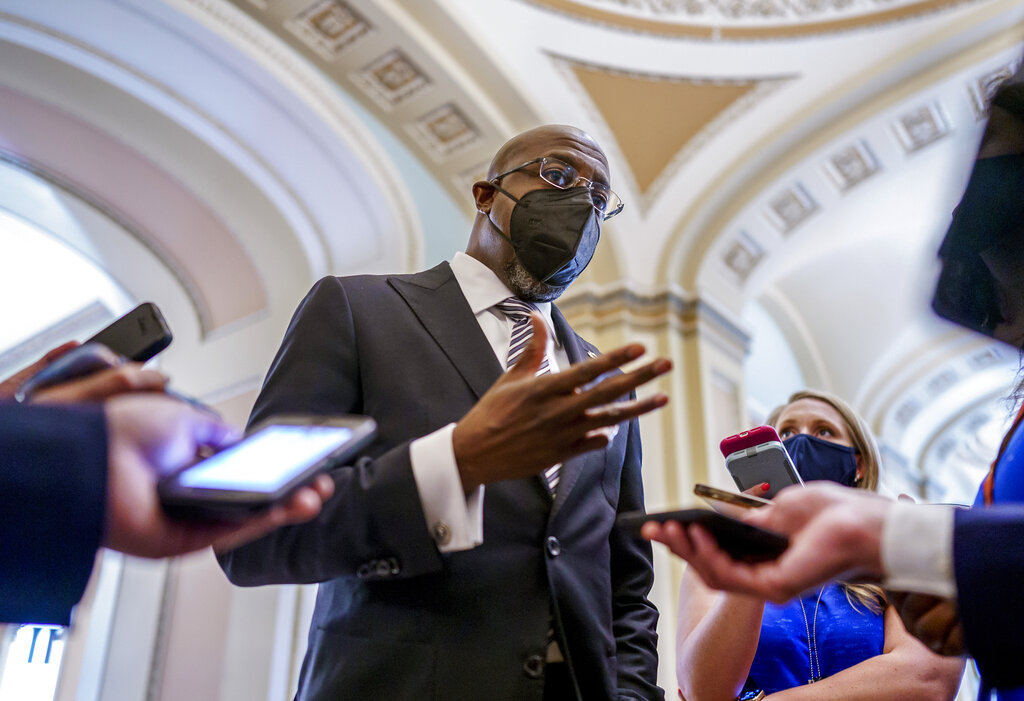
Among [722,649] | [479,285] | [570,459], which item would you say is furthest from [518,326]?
[722,649]

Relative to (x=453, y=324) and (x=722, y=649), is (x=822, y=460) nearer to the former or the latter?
(x=722, y=649)

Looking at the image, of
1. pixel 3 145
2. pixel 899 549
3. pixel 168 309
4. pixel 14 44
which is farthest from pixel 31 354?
pixel 899 549

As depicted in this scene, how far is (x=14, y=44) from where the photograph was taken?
5.05m

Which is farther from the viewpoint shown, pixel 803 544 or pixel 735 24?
pixel 735 24

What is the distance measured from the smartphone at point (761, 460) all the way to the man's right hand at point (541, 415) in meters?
0.78

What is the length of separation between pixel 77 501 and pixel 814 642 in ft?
6.57

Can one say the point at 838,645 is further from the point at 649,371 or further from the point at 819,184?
the point at 819,184

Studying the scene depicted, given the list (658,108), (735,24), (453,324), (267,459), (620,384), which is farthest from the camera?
(658,108)

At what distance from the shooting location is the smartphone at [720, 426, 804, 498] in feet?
6.52

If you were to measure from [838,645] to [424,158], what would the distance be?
187 inches

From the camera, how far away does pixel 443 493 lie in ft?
4.38

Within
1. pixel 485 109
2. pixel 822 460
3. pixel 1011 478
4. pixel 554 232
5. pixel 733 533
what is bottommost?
pixel 733 533

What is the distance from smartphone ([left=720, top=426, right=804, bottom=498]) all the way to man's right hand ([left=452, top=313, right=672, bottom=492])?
0.78m

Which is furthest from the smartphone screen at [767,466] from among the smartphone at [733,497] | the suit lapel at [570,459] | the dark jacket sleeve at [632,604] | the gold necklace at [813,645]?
the smartphone at [733,497]
